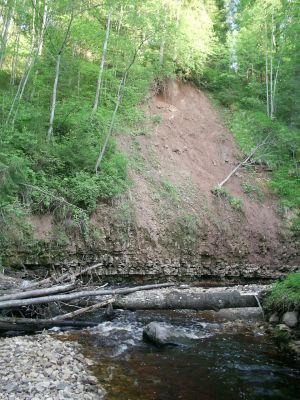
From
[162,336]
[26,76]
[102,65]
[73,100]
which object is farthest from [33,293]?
[102,65]

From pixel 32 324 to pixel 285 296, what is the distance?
5.93 metres

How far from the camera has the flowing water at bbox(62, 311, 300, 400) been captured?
18.3ft

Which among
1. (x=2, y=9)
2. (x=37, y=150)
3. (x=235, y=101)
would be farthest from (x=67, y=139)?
(x=235, y=101)

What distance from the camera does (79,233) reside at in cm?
1274

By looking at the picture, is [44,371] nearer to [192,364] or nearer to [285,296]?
[192,364]

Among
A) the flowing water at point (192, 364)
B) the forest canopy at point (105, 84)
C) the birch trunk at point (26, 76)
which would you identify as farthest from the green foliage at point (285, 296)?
the birch trunk at point (26, 76)

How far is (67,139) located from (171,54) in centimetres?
1063

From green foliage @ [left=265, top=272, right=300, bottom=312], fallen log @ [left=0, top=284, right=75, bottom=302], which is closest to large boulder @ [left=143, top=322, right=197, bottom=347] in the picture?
fallen log @ [left=0, top=284, right=75, bottom=302]

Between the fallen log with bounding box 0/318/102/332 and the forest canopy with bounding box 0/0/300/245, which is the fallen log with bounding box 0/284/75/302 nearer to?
the fallen log with bounding box 0/318/102/332

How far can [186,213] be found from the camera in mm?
16188

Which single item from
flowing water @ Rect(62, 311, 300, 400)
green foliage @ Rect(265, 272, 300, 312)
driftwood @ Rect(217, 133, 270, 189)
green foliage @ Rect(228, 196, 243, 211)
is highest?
driftwood @ Rect(217, 133, 270, 189)

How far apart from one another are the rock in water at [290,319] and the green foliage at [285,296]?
0.13m

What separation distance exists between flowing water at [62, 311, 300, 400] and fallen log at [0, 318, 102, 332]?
1.20 ft

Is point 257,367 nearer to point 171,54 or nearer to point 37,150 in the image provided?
point 37,150
